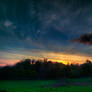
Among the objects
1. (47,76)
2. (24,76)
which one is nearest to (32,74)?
(24,76)

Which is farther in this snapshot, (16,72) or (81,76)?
(81,76)

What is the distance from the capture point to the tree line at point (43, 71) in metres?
25.2

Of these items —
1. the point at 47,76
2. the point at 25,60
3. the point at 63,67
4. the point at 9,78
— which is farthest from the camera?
the point at 25,60

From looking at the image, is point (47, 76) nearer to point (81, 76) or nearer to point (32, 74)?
point (32, 74)

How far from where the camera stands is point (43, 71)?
2831 centimetres

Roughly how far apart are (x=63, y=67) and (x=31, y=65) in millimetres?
10729

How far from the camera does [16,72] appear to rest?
25734 mm

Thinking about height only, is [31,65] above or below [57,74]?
above

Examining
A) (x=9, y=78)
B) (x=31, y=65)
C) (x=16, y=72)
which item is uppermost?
(x=31, y=65)

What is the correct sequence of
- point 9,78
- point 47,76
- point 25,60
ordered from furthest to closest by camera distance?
point 25,60 → point 47,76 → point 9,78

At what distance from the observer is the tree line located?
82.6ft

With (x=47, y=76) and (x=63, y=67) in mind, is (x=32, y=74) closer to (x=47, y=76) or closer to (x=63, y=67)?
(x=47, y=76)

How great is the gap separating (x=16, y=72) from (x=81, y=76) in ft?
64.8

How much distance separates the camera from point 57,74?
2709 cm
